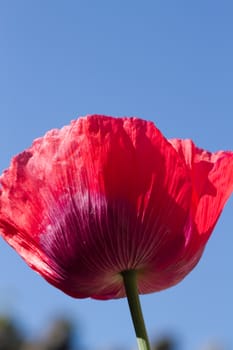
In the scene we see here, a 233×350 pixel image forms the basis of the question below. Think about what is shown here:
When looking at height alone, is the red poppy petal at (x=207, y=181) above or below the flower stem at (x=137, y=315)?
above

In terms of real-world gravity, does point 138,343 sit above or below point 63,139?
below

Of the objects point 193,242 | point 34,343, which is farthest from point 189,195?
point 34,343

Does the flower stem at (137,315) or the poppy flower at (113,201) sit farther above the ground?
the poppy flower at (113,201)

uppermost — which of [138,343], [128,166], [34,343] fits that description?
[34,343]

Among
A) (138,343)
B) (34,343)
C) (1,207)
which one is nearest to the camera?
(138,343)

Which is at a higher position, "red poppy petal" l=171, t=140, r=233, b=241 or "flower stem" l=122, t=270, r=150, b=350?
"red poppy petal" l=171, t=140, r=233, b=241

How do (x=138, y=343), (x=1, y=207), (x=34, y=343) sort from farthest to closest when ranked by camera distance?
(x=34, y=343)
(x=1, y=207)
(x=138, y=343)

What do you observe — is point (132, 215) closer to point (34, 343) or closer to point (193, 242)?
point (193, 242)

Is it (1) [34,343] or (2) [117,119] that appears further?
(1) [34,343]
